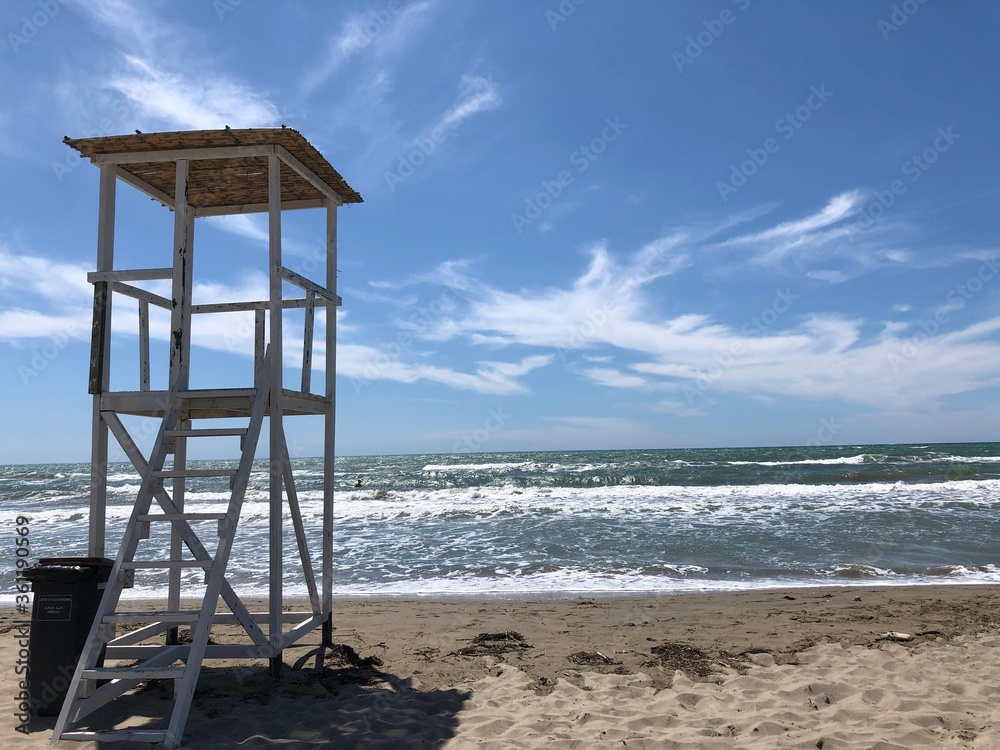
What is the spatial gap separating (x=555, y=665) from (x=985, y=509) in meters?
16.6

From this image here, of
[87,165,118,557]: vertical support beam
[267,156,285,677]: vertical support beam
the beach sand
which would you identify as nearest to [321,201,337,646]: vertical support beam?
the beach sand

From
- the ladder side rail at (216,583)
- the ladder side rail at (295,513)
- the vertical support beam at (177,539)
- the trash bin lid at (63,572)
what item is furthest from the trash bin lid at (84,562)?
the ladder side rail at (295,513)

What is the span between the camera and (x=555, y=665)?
566 centimetres

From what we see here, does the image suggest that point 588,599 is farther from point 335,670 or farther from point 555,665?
point 335,670

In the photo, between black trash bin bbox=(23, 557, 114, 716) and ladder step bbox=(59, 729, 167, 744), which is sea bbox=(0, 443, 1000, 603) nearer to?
black trash bin bbox=(23, 557, 114, 716)

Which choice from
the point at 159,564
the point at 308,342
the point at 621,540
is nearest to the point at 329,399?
the point at 308,342

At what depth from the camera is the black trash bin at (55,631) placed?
→ 14.5 ft

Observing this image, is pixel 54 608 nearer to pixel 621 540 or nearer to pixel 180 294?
pixel 180 294

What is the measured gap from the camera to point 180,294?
5.18 m

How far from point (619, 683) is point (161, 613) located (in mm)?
3405

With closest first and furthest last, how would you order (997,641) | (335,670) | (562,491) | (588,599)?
(335,670)
(997,641)
(588,599)
(562,491)

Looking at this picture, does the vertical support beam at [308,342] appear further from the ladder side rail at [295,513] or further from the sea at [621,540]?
the sea at [621,540]

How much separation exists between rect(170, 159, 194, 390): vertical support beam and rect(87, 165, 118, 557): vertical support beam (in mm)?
530

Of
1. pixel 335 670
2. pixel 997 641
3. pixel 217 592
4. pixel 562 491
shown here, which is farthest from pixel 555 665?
pixel 562 491
